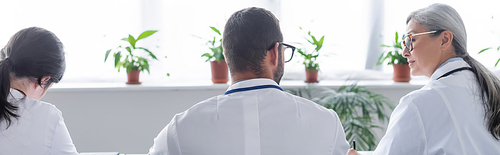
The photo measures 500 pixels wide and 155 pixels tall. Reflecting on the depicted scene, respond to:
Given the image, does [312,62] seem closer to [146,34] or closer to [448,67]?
[146,34]

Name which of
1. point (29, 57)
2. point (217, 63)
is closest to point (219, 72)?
point (217, 63)

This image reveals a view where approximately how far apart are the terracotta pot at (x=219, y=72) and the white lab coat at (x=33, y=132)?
4.43 ft

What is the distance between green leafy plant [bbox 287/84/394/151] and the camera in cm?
253

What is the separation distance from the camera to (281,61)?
47.6 inches

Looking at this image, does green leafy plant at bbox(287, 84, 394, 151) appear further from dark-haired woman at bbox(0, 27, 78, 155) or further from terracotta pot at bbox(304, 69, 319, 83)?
dark-haired woman at bbox(0, 27, 78, 155)

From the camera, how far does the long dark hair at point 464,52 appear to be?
4.32ft

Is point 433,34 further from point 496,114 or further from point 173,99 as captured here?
point 173,99

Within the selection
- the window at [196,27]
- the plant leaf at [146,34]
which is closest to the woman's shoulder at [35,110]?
the plant leaf at [146,34]

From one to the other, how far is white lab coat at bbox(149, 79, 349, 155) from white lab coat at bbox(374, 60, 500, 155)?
1.05 ft

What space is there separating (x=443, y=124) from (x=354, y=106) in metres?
1.26

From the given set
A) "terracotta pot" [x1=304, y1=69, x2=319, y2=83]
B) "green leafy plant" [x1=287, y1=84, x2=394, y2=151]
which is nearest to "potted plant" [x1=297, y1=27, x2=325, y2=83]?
"terracotta pot" [x1=304, y1=69, x2=319, y2=83]

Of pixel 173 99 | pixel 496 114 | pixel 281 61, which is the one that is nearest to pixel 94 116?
pixel 173 99

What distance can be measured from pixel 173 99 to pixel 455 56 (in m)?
1.66

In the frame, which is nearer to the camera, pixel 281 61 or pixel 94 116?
pixel 281 61
